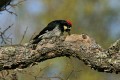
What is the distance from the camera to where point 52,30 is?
4863mm

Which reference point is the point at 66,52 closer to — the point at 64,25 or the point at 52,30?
the point at 52,30

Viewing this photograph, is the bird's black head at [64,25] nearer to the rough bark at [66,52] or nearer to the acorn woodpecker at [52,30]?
the acorn woodpecker at [52,30]

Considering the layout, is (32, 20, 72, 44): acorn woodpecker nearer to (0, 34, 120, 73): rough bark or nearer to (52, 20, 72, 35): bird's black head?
(52, 20, 72, 35): bird's black head

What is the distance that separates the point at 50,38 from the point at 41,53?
17cm

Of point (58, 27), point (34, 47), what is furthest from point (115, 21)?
point (34, 47)

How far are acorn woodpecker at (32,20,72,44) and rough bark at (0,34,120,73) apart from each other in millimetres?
168

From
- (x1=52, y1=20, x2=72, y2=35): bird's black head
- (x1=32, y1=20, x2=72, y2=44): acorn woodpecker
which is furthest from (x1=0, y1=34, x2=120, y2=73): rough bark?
(x1=52, y1=20, x2=72, y2=35): bird's black head

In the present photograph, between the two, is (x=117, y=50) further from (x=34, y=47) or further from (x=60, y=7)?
(x=60, y=7)

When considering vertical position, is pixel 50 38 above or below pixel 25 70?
above

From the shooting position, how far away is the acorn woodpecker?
4488 millimetres

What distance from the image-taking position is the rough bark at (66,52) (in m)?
4.11

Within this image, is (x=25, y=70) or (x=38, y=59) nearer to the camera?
(x=38, y=59)

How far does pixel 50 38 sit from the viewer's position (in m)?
4.27

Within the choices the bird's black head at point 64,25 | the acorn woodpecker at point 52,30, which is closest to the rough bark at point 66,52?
the acorn woodpecker at point 52,30
